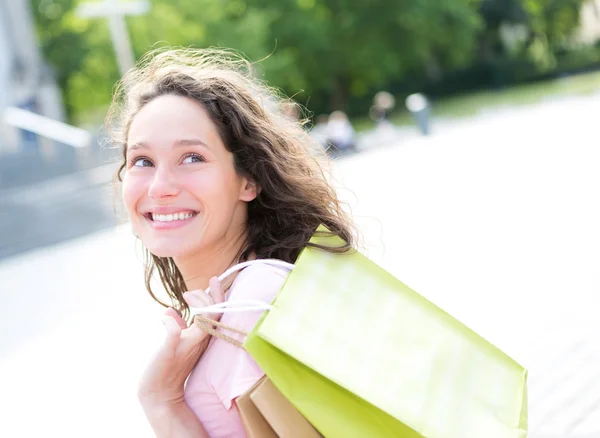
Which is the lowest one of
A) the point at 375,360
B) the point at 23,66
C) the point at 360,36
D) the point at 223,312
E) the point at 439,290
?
the point at 360,36

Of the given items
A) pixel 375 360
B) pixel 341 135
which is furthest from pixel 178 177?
pixel 341 135

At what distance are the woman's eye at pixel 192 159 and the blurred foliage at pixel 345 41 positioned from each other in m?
28.1

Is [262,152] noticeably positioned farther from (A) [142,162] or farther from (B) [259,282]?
(B) [259,282]

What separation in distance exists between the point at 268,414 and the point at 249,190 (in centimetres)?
81

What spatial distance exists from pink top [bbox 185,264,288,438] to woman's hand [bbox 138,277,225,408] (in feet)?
0.11

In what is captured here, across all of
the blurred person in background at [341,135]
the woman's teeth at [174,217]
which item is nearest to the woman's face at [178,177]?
the woman's teeth at [174,217]

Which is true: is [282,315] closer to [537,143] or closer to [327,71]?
[537,143]

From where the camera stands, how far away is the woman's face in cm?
206

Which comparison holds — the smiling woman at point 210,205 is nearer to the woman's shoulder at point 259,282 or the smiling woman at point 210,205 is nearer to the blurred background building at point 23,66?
the woman's shoulder at point 259,282

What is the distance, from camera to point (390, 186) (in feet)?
43.2

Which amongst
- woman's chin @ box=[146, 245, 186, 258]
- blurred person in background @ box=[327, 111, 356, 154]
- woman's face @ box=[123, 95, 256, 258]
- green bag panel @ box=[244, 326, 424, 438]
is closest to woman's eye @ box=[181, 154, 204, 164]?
woman's face @ box=[123, 95, 256, 258]

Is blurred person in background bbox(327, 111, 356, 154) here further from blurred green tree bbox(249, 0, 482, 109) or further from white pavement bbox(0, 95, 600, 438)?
blurred green tree bbox(249, 0, 482, 109)

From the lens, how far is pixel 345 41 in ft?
140

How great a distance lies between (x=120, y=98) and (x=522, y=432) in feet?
6.18
